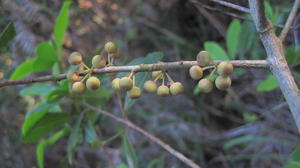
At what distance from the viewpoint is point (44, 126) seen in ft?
4.68

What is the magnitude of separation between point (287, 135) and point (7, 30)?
6.15 feet

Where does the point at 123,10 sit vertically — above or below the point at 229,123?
above

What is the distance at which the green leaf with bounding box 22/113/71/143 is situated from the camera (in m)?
1.39

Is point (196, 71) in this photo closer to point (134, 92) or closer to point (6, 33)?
point (134, 92)

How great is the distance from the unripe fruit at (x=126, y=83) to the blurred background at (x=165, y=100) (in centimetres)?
93

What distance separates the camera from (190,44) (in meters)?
2.95

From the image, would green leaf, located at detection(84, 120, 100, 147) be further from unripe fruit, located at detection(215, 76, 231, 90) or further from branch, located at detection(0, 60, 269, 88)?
unripe fruit, located at detection(215, 76, 231, 90)

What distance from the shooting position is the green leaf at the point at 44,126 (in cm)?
139

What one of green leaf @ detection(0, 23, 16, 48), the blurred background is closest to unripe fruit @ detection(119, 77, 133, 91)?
green leaf @ detection(0, 23, 16, 48)

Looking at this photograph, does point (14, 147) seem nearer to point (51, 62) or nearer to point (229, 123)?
point (51, 62)

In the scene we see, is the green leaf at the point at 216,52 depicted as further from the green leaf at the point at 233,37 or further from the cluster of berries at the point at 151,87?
the cluster of berries at the point at 151,87

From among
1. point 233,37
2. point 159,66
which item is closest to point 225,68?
point 159,66

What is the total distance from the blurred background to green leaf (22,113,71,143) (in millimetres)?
424

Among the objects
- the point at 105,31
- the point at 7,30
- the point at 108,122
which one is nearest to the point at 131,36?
the point at 105,31
